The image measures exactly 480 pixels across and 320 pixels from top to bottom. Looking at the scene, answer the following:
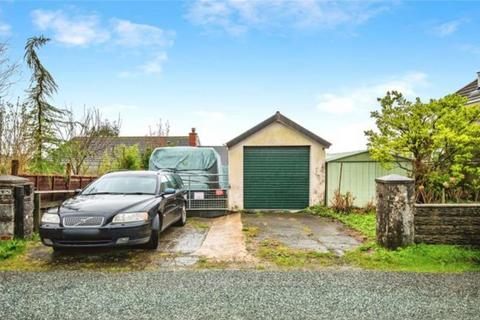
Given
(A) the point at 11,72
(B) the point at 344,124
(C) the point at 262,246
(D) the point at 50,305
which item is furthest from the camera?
(B) the point at 344,124

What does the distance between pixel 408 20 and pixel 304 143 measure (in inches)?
207

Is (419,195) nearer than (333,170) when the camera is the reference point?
Yes

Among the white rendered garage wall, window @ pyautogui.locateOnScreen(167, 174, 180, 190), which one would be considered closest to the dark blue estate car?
window @ pyautogui.locateOnScreen(167, 174, 180, 190)

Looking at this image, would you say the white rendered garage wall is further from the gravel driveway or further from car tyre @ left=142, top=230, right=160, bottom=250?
the gravel driveway

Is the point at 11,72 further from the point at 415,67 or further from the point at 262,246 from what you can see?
the point at 415,67

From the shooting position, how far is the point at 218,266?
5.78 metres

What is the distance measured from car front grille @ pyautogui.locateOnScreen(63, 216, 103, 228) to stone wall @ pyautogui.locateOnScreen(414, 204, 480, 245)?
5.80 meters

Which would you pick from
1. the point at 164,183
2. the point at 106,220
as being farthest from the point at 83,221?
the point at 164,183

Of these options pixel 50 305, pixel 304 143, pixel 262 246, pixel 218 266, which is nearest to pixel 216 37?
pixel 304 143

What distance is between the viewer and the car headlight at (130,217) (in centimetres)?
597

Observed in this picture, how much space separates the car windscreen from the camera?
7480 millimetres

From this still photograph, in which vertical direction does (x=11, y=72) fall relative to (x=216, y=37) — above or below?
below

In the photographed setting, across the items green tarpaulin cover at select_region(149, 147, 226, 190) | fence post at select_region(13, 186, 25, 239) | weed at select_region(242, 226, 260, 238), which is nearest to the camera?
fence post at select_region(13, 186, 25, 239)

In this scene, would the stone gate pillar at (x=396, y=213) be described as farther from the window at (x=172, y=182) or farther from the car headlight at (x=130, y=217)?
the window at (x=172, y=182)
